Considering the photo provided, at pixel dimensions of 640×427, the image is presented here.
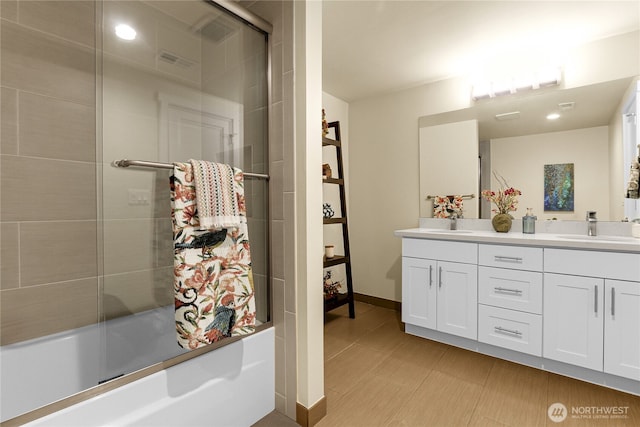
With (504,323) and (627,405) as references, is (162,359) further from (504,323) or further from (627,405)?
(627,405)

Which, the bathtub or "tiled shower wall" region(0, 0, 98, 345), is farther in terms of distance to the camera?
"tiled shower wall" region(0, 0, 98, 345)

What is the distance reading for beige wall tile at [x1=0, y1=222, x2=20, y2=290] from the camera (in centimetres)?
134

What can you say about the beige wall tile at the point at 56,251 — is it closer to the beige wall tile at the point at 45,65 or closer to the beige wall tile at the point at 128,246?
the beige wall tile at the point at 128,246

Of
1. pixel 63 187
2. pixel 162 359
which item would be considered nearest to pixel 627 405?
pixel 162 359

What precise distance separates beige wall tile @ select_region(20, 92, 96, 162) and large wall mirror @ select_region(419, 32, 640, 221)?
8.59ft

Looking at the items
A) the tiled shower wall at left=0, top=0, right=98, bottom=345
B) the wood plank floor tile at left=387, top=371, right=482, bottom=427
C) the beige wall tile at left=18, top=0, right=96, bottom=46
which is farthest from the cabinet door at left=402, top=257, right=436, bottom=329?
Answer: the beige wall tile at left=18, top=0, right=96, bottom=46

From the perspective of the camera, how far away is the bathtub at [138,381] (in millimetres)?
1121

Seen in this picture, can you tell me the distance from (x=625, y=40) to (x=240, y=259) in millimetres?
2876

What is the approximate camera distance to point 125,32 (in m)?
1.21

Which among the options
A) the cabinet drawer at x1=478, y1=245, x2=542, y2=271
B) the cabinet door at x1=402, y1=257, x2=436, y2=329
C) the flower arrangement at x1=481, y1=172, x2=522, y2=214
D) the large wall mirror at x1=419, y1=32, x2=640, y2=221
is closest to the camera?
the cabinet drawer at x1=478, y1=245, x2=542, y2=271

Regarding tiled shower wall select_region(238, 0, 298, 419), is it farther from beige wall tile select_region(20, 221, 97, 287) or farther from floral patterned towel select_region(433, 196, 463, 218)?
floral patterned towel select_region(433, 196, 463, 218)

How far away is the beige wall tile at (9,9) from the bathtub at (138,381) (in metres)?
1.38

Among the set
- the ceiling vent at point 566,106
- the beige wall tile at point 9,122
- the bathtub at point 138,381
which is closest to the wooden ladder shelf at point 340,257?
the bathtub at point 138,381

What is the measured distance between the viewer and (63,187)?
1493 mm
